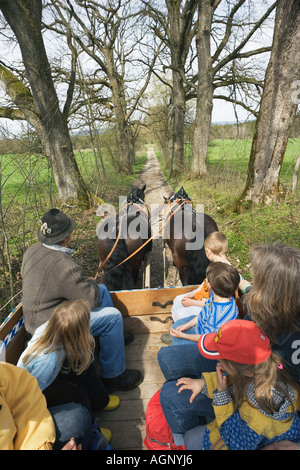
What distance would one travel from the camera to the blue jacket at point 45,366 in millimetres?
1531

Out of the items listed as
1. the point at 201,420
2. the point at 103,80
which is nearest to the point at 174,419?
the point at 201,420

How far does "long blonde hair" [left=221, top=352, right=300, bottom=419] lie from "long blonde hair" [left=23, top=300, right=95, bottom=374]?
0.95m

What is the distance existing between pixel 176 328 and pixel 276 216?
4010 millimetres

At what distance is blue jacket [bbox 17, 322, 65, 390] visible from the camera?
5.02ft

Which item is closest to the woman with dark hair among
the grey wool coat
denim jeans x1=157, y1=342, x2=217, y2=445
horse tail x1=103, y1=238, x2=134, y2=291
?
denim jeans x1=157, y1=342, x2=217, y2=445

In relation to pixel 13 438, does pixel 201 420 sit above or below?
below

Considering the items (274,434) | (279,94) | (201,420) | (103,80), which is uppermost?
(103,80)

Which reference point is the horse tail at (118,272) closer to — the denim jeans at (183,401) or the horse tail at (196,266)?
the horse tail at (196,266)

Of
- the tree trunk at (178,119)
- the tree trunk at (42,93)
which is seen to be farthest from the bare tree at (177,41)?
the tree trunk at (42,93)

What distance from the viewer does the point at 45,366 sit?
5.08 feet

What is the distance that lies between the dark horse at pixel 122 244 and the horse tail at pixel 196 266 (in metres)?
0.86

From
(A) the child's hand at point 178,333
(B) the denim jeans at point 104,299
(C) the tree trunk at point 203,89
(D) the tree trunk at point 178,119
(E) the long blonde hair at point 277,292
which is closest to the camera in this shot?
(E) the long blonde hair at point 277,292

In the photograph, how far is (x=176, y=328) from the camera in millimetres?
2387

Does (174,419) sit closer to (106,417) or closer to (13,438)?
(106,417)
